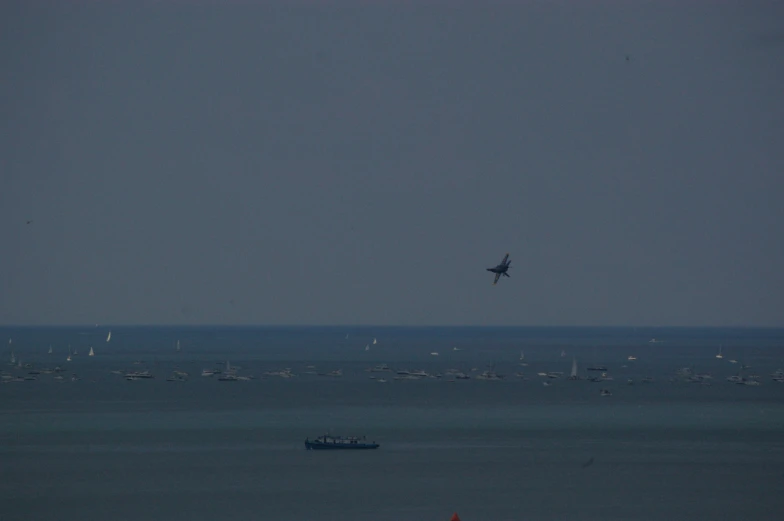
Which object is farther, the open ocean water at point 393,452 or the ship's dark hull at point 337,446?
the ship's dark hull at point 337,446

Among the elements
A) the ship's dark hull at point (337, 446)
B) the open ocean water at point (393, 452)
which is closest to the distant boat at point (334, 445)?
the ship's dark hull at point (337, 446)

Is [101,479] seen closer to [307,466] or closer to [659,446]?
[307,466]

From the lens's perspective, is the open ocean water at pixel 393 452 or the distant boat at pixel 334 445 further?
the distant boat at pixel 334 445

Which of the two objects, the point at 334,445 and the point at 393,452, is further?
the point at 334,445

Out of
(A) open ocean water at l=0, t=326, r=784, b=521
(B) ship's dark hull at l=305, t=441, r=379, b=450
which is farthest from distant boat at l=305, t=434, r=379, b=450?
(A) open ocean water at l=0, t=326, r=784, b=521

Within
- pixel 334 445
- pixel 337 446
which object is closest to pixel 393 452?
pixel 337 446

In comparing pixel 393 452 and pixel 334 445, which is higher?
pixel 334 445

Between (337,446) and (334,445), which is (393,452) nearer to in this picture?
(337,446)

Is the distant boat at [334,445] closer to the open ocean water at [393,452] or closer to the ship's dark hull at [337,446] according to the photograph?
the ship's dark hull at [337,446]
